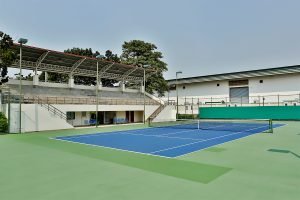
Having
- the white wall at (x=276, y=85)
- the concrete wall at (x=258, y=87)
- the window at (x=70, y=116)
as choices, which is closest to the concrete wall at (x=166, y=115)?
the window at (x=70, y=116)

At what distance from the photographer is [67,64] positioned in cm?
3491

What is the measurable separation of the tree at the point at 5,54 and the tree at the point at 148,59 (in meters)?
25.2

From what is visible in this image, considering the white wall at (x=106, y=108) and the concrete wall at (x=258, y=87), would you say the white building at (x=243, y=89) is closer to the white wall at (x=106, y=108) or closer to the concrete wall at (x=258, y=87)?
the concrete wall at (x=258, y=87)

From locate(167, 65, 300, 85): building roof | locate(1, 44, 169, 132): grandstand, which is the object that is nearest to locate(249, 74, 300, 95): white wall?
locate(167, 65, 300, 85): building roof

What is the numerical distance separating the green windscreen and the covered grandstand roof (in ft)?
46.5

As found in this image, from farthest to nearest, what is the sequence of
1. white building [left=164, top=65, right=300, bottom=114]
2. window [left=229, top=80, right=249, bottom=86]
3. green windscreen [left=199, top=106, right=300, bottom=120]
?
window [left=229, top=80, right=249, bottom=86]
white building [left=164, top=65, right=300, bottom=114]
green windscreen [left=199, top=106, right=300, bottom=120]

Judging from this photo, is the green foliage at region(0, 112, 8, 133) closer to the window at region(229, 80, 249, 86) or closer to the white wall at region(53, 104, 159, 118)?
the white wall at region(53, 104, 159, 118)

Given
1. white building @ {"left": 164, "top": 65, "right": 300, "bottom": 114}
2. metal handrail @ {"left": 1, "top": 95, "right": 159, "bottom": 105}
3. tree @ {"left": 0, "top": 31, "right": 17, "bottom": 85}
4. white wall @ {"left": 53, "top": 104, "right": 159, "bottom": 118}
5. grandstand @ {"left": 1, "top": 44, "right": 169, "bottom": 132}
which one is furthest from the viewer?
white building @ {"left": 164, "top": 65, "right": 300, "bottom": 114}

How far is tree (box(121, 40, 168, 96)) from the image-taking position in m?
47.6

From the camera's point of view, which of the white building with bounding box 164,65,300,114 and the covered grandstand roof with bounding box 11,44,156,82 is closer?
the covered grandstand roof with bounding box 11,44,156,82

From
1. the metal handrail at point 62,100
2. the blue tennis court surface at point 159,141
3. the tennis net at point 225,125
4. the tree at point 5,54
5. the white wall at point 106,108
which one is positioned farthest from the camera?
the white wall at point 106,108

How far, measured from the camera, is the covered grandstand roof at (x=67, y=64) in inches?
1187

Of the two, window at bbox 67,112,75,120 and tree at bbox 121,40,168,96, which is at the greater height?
tree at bbox 121,40,168,96

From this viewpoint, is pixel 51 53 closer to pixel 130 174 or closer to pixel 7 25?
pixel 7 25
